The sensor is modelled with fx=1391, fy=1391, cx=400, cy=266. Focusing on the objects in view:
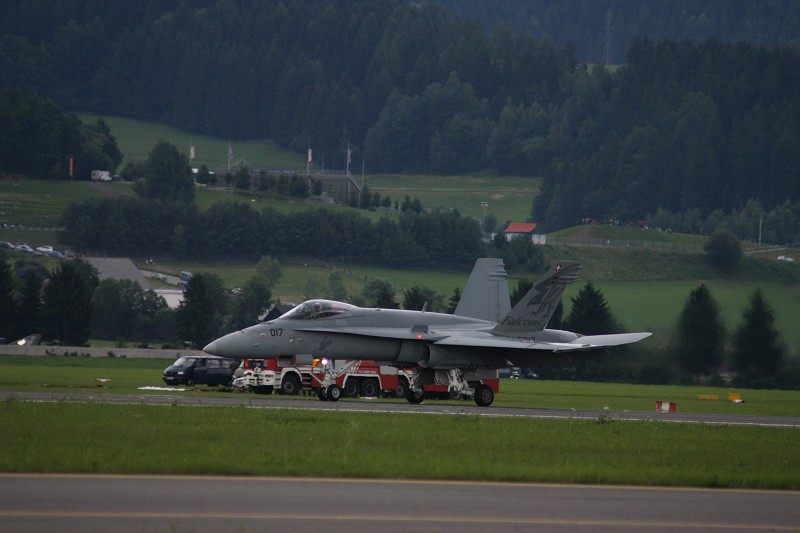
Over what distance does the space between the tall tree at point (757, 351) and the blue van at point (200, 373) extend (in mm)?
24937

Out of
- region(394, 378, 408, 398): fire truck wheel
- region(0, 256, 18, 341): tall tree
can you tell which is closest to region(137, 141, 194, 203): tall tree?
region(0, 256, 18, 341): tall tree

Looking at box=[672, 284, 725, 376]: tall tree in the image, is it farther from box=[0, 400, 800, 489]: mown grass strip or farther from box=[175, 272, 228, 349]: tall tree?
box=[175, 272, 228, 349]: tall tree

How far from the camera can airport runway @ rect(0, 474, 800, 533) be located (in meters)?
16.9

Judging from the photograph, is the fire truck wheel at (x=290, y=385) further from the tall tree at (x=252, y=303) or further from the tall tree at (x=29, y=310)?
the tall tree at (x=252, y=303)

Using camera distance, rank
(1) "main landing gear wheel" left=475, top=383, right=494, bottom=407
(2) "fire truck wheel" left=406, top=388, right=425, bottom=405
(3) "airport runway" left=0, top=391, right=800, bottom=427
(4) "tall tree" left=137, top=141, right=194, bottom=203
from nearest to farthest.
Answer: (3) "airport runway" left=0, top=391, right=800, bottom=427 → (2) "fire truck wheel" left=406, top=388, right=425, bottom=405 → (1) "main landing gear wheel" left=475, top=383, right=494, bottom=407 → (4) "tall tree" left=137, top=141, right=194, bottom=203

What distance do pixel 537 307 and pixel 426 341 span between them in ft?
12.1

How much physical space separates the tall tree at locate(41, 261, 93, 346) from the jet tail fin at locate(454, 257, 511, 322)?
45249mm

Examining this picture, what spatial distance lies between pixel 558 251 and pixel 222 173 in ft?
213

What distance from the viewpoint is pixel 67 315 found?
282 feet

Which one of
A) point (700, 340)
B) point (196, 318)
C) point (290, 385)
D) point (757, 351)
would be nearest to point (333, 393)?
point (290, 385)

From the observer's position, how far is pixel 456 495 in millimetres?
19594

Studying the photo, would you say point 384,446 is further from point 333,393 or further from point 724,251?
point 724,251

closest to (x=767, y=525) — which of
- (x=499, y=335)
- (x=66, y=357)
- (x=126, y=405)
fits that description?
(x=126, y=405)

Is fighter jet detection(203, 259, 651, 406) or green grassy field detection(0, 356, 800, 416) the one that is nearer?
fighter jet detection(203, 259, 651, 406)
